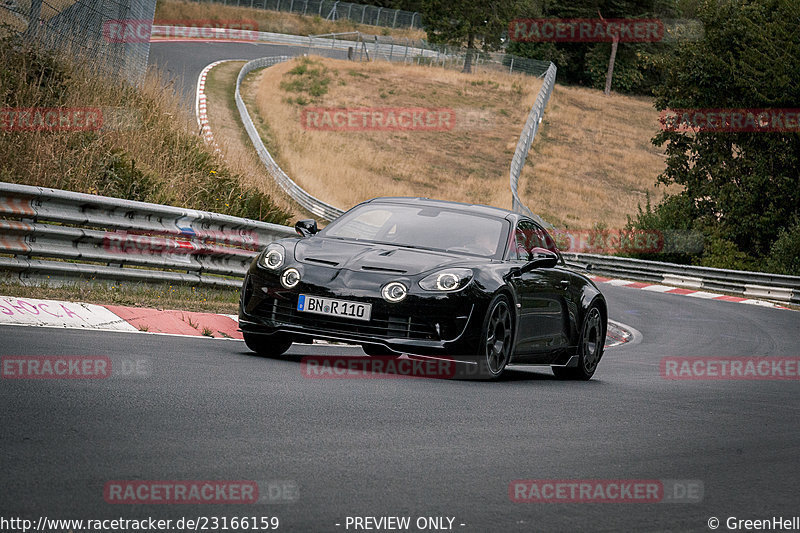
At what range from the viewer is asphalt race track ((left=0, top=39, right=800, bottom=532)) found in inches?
174

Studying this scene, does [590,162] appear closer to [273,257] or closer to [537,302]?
[537,302]

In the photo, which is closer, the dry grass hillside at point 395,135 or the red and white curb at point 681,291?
the red and white curb at point 681,291

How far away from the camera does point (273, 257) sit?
864 centimetres

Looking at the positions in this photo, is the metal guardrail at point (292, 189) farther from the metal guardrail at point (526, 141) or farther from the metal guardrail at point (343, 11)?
the metal guardrail at point (343, 11)

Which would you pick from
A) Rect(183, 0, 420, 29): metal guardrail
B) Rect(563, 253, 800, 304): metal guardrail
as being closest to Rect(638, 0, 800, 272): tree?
Rect(563, 253, 800, 304): metal guardrail

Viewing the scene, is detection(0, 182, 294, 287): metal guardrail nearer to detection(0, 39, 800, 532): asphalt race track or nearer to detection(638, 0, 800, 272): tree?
detection(0, 39, 800, 532): asphalt race track

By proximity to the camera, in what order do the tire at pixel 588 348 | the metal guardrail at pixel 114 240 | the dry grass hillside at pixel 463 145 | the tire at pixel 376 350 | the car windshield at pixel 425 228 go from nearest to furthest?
1. the tire at pixel 376 350
2. the car windshield at pixel 425 228
3. the metal guardrail at pixel 114 240
4. the tire at pixel 588 348
5. the dry grass hillside at pixel 463 145

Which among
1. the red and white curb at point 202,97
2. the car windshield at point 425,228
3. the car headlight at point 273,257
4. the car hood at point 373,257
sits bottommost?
the car headlight at point 273,257

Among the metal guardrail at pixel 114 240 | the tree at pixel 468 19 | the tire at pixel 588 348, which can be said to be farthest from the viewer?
the tree at pixel 468 19

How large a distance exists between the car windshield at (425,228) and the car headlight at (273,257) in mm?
774

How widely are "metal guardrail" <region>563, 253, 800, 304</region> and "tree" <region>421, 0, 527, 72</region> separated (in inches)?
1679

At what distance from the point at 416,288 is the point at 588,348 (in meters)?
2.93

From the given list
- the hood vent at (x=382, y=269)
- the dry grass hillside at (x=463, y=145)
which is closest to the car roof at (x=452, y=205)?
the hood vent at (x=382, y=269)

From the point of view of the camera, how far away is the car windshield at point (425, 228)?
30.2 feet
